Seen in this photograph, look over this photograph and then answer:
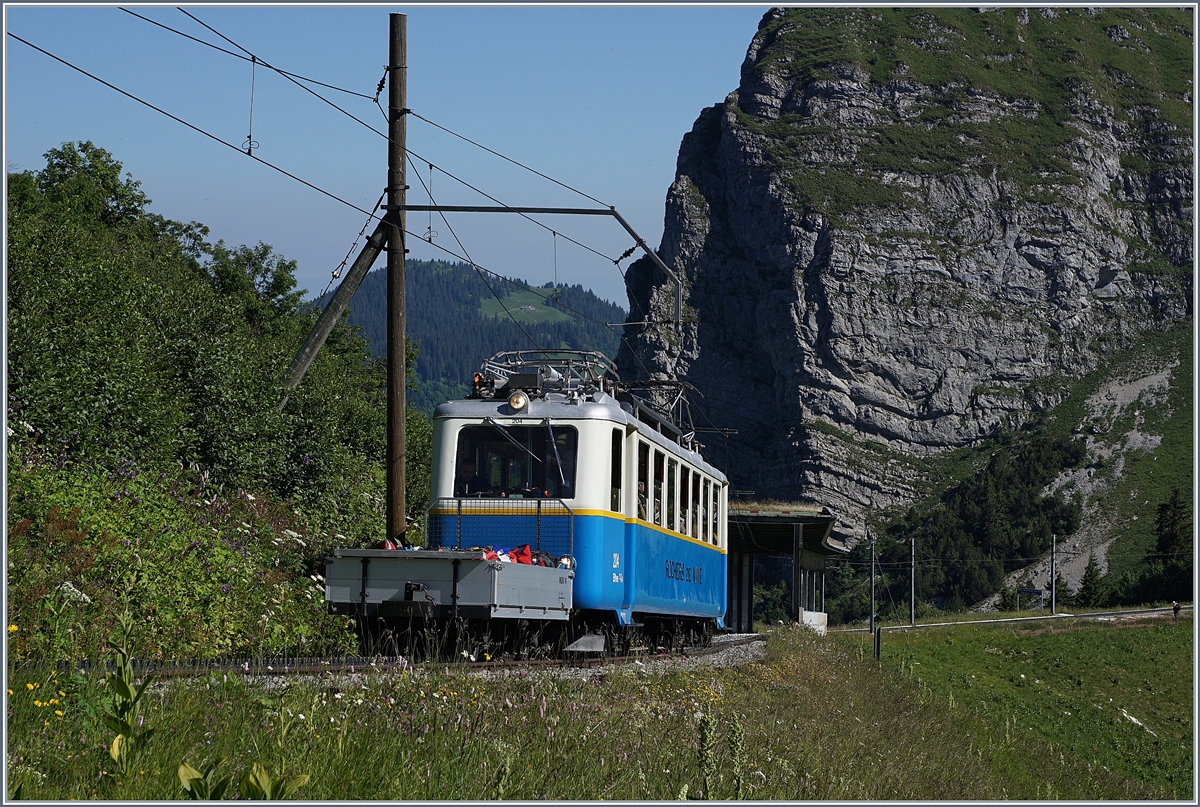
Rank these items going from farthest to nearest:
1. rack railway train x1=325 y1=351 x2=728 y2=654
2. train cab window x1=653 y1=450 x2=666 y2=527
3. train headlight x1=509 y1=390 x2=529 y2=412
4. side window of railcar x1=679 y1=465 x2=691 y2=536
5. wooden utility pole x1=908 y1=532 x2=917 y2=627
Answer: wooden utility pole x1=908 y1=532 x2=917 y2=627 < side window of railcar x1=679 y1=465 x2=691 y2=536 < train cab window x1=653 y1=450 x2=666 y2=527 < train headlight x1=509 y1=390 x2=529 y2=412 < rack railway train x1=325 y1=351 x2=728 y2=654

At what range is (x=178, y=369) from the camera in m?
22.1

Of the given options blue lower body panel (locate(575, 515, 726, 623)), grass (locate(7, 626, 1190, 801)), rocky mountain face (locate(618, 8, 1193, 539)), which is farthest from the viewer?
rocky mountain face (locate(618, 8, 1193, 539))

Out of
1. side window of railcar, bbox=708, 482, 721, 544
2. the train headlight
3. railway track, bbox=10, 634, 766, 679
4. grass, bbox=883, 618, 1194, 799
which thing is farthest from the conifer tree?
railway track, bbox=10, 634, 766, 679

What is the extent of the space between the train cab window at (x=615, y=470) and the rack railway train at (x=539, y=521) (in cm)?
1

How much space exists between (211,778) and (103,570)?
29.5ft

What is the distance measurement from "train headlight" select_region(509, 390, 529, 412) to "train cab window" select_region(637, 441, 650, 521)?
1506 mm

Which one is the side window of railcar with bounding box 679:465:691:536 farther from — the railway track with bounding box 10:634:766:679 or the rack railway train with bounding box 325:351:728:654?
the railway track with bounding box 10:634:766:679

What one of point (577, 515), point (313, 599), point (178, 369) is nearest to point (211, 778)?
point (577, 515)

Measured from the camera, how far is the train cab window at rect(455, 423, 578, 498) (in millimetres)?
13961

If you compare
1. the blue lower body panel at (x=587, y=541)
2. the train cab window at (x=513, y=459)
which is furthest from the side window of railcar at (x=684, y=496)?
the train cab window at (x=513, y=459)

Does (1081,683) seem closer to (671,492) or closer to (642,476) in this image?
(671,492)

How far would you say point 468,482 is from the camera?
46.7 feet

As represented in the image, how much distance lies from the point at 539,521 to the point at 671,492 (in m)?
3.07

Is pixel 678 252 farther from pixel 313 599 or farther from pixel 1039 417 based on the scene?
pixel 313 599
